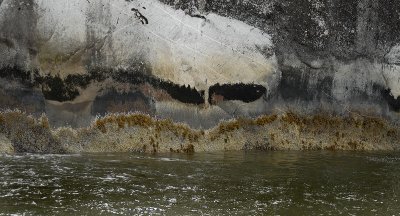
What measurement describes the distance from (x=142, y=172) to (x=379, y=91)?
574 centimetres

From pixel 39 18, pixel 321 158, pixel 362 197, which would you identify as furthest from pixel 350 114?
pixel 39 18

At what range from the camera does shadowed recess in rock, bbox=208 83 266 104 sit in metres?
10.1

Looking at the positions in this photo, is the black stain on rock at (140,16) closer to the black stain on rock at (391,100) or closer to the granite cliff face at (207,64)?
the granite cliff face at (207,64)

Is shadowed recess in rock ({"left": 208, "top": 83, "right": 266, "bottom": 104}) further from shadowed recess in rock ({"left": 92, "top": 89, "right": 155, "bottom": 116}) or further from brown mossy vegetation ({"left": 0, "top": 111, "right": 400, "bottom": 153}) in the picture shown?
shadowed recess in rock ({"left": 92, "top": 89, "right": 155, "bottom": 116})

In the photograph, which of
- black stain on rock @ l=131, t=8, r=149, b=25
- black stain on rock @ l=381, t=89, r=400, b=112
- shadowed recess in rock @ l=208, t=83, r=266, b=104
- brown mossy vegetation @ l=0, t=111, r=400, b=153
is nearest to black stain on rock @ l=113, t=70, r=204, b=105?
shadowed recess in rock @ l=208, t=83, r=266, b=104

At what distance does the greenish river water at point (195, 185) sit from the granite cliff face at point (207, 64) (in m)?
1.02

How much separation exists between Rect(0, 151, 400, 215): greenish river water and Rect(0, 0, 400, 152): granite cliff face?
1.02 m

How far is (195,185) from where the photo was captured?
22.3 ft

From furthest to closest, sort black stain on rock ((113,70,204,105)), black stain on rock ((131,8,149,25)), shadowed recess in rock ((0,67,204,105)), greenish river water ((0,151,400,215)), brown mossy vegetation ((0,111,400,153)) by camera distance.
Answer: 1. black stain on rock ((131,8,149,25))
2. black stain on rock ((113,70,204,105))
3. shadowed recess in rock ((0,67,204,105))
4. brown mossy vegetation ((0,111,400,153))
5. greenish river water ((0,151,400,215))

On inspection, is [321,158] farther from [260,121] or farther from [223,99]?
[223,99]

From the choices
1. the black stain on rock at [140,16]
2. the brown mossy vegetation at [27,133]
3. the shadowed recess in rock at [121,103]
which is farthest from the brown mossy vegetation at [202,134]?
the black stain on rock at [140,16]

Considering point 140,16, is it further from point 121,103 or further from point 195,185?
point 195,185

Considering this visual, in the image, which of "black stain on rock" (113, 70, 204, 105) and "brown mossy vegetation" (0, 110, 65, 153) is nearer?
"brown mossy vegetation" (0, 110, 65, 153)

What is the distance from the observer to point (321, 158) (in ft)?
31.1
